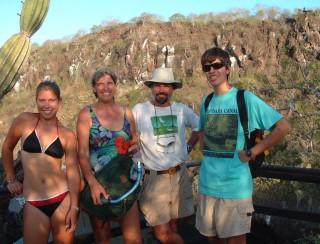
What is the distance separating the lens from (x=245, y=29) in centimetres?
3778

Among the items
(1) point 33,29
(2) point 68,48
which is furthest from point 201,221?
(2) point 68,48

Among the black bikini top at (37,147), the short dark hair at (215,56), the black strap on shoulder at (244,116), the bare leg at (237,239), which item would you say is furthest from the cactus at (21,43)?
the bare leg at (237,239)

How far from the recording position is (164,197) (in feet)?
10.2

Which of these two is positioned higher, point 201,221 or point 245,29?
point 245,29

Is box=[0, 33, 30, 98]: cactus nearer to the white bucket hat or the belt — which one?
the white bucket hat

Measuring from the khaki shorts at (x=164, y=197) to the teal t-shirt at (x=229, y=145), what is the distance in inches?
17.7

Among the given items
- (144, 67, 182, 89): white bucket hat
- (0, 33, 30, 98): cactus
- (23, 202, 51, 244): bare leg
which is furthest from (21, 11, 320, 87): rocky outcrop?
(23, 202, 51, 244): bare leg

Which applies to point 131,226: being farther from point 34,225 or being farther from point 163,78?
point 163,78

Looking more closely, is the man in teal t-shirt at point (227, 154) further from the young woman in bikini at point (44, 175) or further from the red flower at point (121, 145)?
the young woman in bikini at point (44, 175)

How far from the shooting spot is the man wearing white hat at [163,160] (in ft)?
10.1

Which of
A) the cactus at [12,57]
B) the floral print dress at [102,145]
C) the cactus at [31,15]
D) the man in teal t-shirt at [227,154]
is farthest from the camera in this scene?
the cactus at [31,15]

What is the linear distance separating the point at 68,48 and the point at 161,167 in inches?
1772

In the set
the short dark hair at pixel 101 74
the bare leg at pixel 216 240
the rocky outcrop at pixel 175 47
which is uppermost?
the rocky outcrop at pixel 175 47

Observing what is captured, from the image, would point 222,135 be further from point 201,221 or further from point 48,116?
point 48,116
